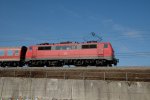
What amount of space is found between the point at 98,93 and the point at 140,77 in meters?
5.66

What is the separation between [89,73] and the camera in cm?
3027

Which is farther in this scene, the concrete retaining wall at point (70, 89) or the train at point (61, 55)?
the train at point (61, 55)

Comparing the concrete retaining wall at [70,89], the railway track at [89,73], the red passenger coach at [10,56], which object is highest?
the red passenger coach at [10,56]

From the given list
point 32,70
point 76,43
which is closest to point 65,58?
point 76,43

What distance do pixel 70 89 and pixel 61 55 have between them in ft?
38.2

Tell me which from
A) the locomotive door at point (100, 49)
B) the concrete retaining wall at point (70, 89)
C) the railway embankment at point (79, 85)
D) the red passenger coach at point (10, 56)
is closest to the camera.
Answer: the concrete retaining wall at point (70, 89)

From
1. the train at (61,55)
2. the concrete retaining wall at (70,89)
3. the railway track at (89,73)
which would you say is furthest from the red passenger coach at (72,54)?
the concrete retaining wall at (70,89)

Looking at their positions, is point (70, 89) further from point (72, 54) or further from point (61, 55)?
point (61, 55)

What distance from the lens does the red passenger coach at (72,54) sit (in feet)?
118

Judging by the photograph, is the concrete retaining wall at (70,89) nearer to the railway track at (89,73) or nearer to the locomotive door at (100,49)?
the railway track at (89,73)

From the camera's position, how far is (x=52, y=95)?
90.9 feet

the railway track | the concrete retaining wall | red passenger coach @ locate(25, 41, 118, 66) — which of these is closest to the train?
red passenger coach @ locate(25, 41, 118, 66)

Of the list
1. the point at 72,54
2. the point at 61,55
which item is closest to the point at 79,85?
the point at 72,54

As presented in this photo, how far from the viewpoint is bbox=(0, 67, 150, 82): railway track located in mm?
27922
